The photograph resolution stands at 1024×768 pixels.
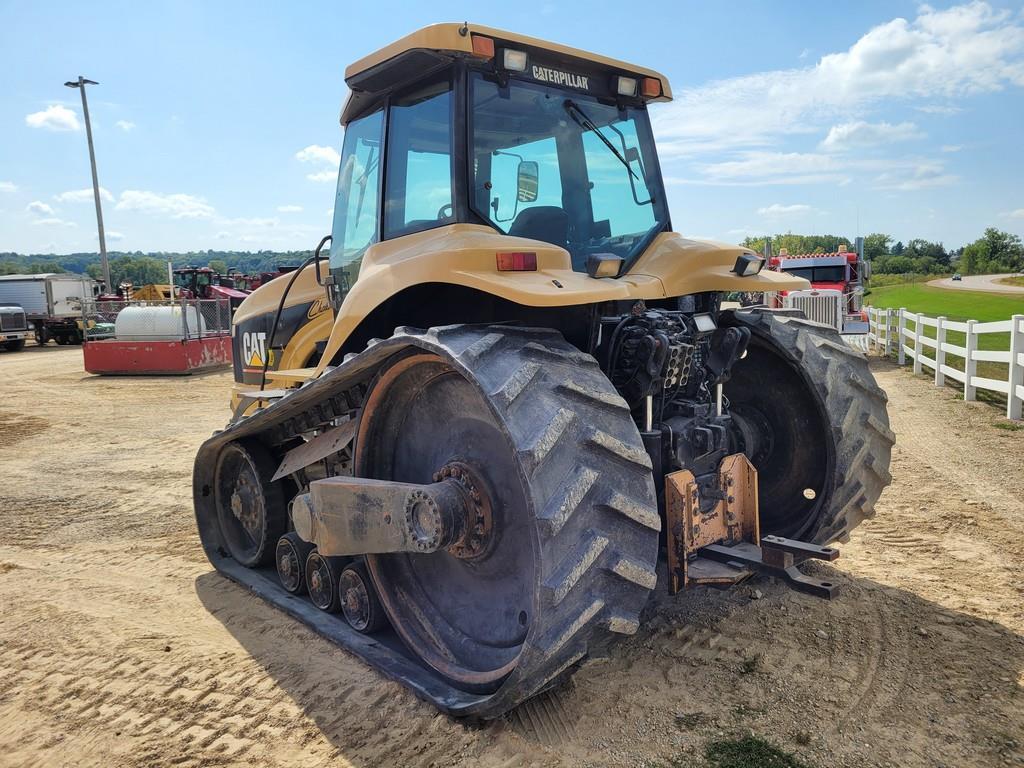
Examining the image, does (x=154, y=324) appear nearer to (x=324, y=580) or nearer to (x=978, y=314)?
(x=324, y=580)

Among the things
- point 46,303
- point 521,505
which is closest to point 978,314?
point 521,505

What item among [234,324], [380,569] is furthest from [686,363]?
[234,324]

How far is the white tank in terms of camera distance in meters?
18.7

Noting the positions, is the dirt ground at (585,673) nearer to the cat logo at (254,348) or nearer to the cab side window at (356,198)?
the cat logo at (254,348)

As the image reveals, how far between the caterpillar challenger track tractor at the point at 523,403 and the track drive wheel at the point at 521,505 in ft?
0.04

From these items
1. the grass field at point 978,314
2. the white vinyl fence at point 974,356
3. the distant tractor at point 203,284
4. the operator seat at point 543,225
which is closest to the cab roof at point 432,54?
the operator seat at point 543,225

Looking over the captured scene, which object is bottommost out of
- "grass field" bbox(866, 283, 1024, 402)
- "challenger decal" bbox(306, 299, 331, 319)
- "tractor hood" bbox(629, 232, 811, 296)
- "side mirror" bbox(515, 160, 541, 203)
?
"grass field" bbox(866, 283, 1024, 402)

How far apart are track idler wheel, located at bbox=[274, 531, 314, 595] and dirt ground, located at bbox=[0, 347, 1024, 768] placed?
198 mm

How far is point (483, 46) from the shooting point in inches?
144

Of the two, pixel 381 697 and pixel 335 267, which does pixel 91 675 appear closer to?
pixel 381 697

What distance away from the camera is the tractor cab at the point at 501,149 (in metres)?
3.80

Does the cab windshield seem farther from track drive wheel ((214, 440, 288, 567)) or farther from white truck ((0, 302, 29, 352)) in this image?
white truck ((0, 302, 29, 352))

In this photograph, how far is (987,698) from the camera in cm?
341

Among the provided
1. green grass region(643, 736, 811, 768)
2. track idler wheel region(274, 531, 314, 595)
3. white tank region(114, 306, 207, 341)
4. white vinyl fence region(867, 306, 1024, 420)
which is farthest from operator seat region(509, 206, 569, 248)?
white tank region(114, 306, 207, 341)
